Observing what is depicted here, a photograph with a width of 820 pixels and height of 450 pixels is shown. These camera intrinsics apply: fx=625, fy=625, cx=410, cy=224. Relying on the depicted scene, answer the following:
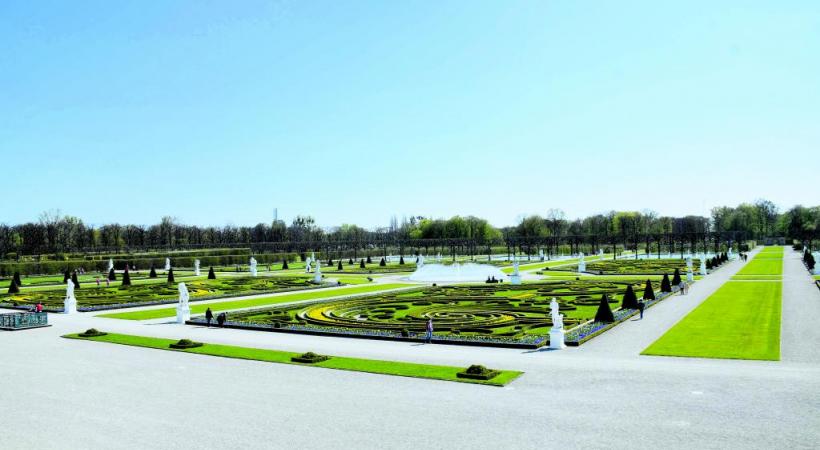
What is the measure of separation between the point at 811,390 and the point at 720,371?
2845 mm

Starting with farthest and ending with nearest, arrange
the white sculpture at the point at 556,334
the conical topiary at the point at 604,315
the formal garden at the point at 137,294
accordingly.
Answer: the formal garden at the point at 137,294, the conical topiary at the point at 604,315, the white sculpture at the point at 556,334

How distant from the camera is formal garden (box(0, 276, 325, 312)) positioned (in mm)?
44406

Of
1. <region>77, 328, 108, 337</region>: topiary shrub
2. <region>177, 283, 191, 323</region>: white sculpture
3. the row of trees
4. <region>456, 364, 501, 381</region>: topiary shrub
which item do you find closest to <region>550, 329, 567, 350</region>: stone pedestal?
<region>456, 364, 501, 381</region>: topiary shrub

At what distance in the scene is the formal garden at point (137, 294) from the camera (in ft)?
146

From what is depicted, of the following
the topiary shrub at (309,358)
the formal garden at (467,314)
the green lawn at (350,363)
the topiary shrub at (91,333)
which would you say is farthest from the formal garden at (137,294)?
the topiary shrub at (309,358)

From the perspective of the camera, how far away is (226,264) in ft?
331

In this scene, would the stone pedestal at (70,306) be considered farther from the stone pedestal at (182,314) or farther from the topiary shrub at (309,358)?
the topiary shrub at (309,358)

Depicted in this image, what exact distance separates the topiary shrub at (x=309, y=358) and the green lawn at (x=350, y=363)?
231 millimetres

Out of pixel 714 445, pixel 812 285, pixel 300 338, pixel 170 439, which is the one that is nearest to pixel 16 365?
pixel 300 338

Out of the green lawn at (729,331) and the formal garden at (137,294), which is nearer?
the green lawn at (729,331)

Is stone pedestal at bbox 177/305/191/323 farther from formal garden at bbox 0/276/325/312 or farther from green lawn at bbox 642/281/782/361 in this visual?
green lawn at bbox 642/281/782/361

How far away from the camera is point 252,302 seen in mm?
44250

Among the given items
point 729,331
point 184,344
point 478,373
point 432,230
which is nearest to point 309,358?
point 478,373

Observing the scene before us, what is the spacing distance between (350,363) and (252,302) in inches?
945
